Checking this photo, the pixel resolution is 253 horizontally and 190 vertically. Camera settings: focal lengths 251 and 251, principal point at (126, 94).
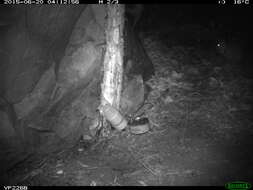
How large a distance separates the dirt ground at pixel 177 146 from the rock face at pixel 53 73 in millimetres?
551

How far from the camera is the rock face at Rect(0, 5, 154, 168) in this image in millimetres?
4875

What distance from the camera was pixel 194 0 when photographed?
31.3 feet

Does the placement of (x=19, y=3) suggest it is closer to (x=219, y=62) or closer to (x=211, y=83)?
(x=211, y=83)

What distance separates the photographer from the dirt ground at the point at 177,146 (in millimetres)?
4734

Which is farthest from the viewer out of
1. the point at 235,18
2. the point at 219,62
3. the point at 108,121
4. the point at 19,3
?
the point at 235,18

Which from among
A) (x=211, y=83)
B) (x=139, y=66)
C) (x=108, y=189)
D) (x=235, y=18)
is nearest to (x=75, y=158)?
(x=108, y=189)

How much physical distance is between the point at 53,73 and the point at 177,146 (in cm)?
311

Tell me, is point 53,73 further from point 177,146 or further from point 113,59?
point 177,146

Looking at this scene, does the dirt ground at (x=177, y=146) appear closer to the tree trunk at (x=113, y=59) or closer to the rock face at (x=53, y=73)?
the rock face at (x=53, y=73)

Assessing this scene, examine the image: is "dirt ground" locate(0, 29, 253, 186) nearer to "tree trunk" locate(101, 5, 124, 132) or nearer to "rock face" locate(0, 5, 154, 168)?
"rock face" locate(0, 5, 154, 168)

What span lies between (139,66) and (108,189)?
343 centimetres

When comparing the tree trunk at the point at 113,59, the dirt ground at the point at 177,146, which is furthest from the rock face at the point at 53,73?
the dirt ground at the point at 177,146

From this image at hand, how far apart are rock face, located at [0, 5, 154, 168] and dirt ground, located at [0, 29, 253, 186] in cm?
55

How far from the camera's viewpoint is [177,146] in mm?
5289
